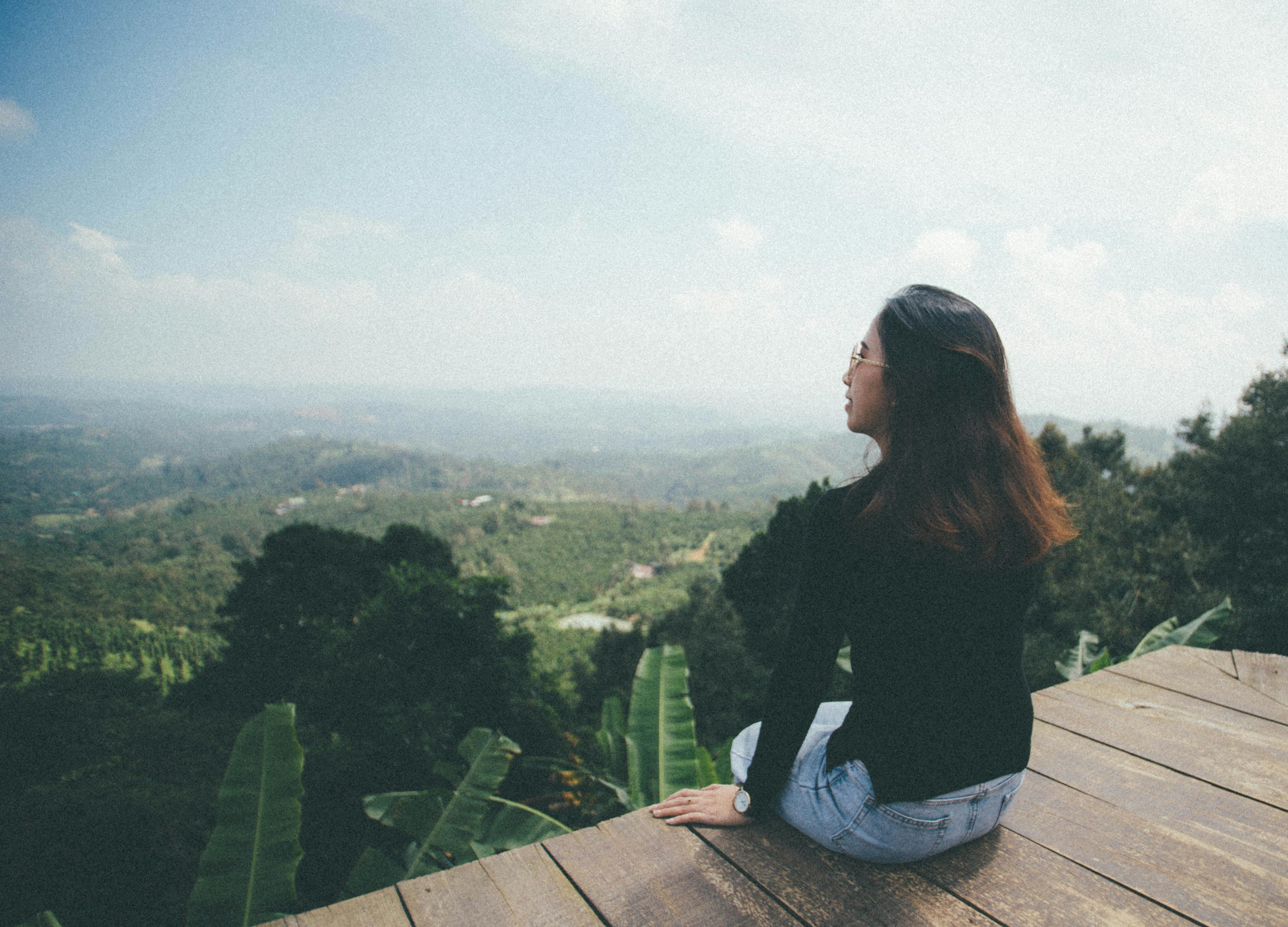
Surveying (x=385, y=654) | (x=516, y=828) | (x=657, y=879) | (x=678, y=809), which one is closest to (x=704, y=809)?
(x=678, y=809)

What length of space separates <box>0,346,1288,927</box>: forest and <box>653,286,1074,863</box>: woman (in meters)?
0.25

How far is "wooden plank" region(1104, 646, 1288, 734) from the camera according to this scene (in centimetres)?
233

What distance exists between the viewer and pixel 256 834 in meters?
1.77

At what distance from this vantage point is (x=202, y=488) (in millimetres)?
98812

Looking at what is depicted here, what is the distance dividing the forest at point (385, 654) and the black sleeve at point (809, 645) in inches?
10.0

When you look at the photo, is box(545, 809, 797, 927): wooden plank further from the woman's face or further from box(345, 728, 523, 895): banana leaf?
the woman's face

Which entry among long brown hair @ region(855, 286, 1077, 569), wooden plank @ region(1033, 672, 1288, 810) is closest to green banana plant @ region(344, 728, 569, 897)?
long brown hair @ region(855, 286, 1077, 569)

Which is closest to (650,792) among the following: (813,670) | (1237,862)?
(813,670)

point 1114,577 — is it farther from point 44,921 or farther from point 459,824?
point 44,921

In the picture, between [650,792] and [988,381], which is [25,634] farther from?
[988,381]

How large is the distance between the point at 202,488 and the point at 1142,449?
161 meters

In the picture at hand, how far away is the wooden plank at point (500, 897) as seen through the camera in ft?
4.18

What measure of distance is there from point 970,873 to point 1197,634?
3.21 metres

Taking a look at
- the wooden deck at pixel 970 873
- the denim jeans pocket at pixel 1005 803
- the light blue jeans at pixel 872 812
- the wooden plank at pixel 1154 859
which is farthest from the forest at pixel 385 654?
the wooden plank at pixel 1154 859
